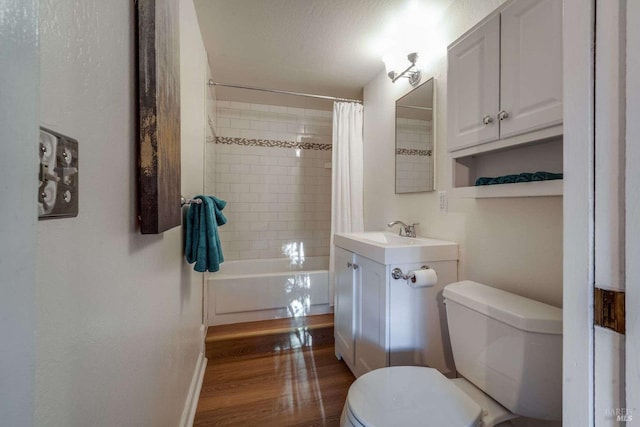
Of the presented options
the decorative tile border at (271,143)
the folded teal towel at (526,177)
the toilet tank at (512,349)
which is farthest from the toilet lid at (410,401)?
the decorative tile border at (271,143)

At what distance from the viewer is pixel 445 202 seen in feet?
5.42

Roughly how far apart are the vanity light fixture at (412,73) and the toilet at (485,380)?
1.40m

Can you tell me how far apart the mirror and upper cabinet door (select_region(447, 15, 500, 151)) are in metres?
0.43

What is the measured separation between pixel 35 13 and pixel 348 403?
116 cm

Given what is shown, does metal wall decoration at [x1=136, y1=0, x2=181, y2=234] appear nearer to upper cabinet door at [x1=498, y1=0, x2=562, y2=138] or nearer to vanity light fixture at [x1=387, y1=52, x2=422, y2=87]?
upper cabinet door at [x1=498, y1=0, x2=562, y2=138]

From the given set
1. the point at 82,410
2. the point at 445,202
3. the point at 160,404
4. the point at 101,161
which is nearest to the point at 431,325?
the point at 445,202

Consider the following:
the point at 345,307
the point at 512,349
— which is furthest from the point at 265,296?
the point at 512,349

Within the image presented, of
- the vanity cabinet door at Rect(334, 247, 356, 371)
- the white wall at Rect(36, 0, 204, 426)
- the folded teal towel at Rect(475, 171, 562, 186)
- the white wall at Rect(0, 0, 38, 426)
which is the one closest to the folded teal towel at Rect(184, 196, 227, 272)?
the white wall at Rect(36, 0, 204, 426)

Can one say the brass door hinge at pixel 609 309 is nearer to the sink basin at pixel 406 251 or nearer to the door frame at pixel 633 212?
the door frame at pixel 633 212

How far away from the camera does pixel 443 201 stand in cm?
167

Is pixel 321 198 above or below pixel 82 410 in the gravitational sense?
above

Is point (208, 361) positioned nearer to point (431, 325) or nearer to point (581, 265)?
point (431, 325)

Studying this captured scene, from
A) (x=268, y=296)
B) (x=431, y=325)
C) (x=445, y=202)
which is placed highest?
(x=445, y=202)

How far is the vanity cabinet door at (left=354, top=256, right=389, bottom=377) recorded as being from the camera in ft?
4.72
